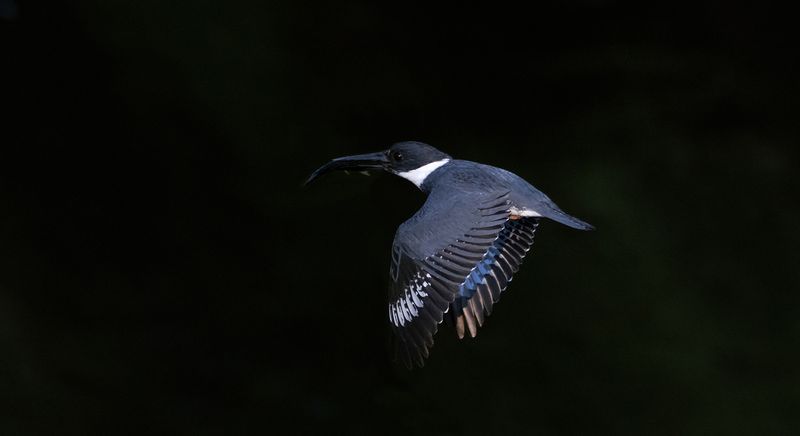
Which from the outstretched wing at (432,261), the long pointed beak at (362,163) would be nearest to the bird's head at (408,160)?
the long pointed beak at (362,163)

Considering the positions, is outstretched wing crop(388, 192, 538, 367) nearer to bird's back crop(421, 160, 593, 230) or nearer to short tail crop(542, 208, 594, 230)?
bird's back crop(421, 160, 593, 230)

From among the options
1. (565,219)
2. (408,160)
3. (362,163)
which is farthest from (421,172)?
(565,219)

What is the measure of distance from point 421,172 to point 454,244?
3.01 feet

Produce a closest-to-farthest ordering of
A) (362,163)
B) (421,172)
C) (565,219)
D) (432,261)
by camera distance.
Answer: (432,261)
(565,219)
(421,172)
(362,163)

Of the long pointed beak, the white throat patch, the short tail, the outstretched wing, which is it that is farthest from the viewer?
the long pointed beak

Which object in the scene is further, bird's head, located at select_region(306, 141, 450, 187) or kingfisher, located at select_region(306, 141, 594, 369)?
bird's head, located at select_region(306, 141, 450, 187)

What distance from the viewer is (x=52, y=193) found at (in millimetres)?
6078

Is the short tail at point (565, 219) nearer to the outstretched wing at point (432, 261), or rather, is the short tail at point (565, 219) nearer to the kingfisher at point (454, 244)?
the kingfisher at point (454, 244)

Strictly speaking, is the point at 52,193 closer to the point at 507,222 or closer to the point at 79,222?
the point at 79,222

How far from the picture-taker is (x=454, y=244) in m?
3.86

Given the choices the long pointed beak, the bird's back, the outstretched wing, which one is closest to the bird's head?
the long pointed beak

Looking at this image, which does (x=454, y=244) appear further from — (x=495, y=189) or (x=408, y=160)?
(x=408, y=160)

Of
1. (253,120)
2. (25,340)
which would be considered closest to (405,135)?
(253,120)

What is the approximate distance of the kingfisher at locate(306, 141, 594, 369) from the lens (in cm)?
379
